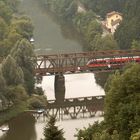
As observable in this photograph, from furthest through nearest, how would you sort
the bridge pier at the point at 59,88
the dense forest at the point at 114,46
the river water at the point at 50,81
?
1. the bridge pier at the point at 59,88
2. the river water at the point at 50,81
3. the dense forest at the point at 114,46

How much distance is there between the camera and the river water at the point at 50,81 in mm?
33553

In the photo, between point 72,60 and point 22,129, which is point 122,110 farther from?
point 72,60

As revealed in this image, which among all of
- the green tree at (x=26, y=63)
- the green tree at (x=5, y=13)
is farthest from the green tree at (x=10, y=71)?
the green tree at (x=5, y=13)

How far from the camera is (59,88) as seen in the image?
134ft

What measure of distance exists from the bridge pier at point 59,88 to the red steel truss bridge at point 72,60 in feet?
2.04

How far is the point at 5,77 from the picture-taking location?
117 feet

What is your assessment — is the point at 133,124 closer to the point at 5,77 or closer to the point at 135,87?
the point at 135,87

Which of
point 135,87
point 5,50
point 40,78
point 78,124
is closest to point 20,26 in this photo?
point 5,50

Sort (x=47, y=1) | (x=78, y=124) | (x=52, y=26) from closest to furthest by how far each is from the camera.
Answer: (x=78, y=124) → (x=52, y=26) → (x=47, y=1)

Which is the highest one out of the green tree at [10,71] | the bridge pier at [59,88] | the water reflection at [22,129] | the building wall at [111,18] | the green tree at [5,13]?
the green tree at [5,13]

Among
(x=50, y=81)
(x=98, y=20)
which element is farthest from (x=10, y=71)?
(x=98, y=20)

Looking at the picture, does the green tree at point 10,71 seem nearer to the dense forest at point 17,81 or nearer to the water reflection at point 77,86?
the dense forest at point 17,81

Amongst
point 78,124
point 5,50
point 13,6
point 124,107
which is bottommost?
point 78,124

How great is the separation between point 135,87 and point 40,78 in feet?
70.6
